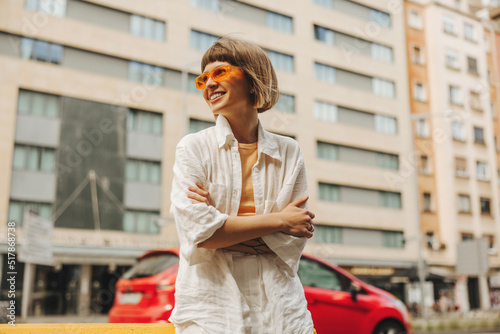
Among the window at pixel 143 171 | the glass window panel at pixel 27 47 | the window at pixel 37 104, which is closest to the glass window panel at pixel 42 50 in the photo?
the glass window panel at pixel 27 47

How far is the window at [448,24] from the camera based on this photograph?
36.5 meters

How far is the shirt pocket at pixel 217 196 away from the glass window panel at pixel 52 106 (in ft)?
73.9

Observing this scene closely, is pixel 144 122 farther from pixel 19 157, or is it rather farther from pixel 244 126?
pixel 244 126

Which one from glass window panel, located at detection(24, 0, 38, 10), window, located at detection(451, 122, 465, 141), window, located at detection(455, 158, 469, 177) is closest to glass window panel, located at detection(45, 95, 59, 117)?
glass window panel, located at detection(24, 0, 38, 10)

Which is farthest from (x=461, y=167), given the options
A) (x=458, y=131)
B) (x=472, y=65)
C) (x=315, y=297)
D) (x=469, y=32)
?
(x=315, y=297)

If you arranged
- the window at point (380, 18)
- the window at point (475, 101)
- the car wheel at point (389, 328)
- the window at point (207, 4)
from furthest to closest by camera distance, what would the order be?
the window at point (475, 101) → the window at point (380, 18) → the window at point (207, 4) → the car wheel at point (389, 328)

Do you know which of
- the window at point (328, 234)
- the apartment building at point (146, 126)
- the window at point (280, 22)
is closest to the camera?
the apartment building at point (146, 126)

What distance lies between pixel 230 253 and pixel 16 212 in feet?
69.7

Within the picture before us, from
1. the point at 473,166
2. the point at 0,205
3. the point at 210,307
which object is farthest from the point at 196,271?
the point at 473,166

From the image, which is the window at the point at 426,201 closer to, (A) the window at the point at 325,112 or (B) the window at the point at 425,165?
(B) the window at the point at 425,165

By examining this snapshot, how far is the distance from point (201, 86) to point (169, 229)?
2228 centimetres

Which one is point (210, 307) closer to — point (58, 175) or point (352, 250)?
point (58, 175)

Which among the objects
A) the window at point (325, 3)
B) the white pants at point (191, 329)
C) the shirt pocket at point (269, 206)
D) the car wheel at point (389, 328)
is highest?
the window at point (325, 3)

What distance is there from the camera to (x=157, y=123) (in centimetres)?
2478
